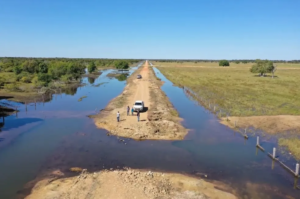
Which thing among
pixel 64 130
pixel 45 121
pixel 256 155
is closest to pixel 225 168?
pixel 256 155

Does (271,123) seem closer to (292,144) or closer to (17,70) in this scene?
(292,144)

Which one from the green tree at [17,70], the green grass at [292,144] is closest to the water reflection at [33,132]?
the green grass at [292,144]

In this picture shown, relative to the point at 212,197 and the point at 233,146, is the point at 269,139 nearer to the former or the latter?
the point at 233,146

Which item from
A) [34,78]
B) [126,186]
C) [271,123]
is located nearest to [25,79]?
[34,78]

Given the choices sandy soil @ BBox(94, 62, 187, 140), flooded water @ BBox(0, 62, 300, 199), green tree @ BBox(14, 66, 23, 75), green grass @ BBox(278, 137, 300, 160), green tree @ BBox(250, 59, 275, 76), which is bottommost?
flooded water @ BBox(0, 62, 300, 199)

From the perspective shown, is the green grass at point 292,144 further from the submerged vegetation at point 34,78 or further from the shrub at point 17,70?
the shrub at point 17,70

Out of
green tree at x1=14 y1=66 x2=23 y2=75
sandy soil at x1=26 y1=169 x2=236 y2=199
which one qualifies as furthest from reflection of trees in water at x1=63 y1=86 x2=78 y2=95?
sandy soil at x1=26 y1=169 x2=236 y2=199

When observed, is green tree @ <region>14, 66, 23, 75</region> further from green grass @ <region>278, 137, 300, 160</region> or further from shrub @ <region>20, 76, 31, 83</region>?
green grass @ <region>278, 137, 300, 160</region>
